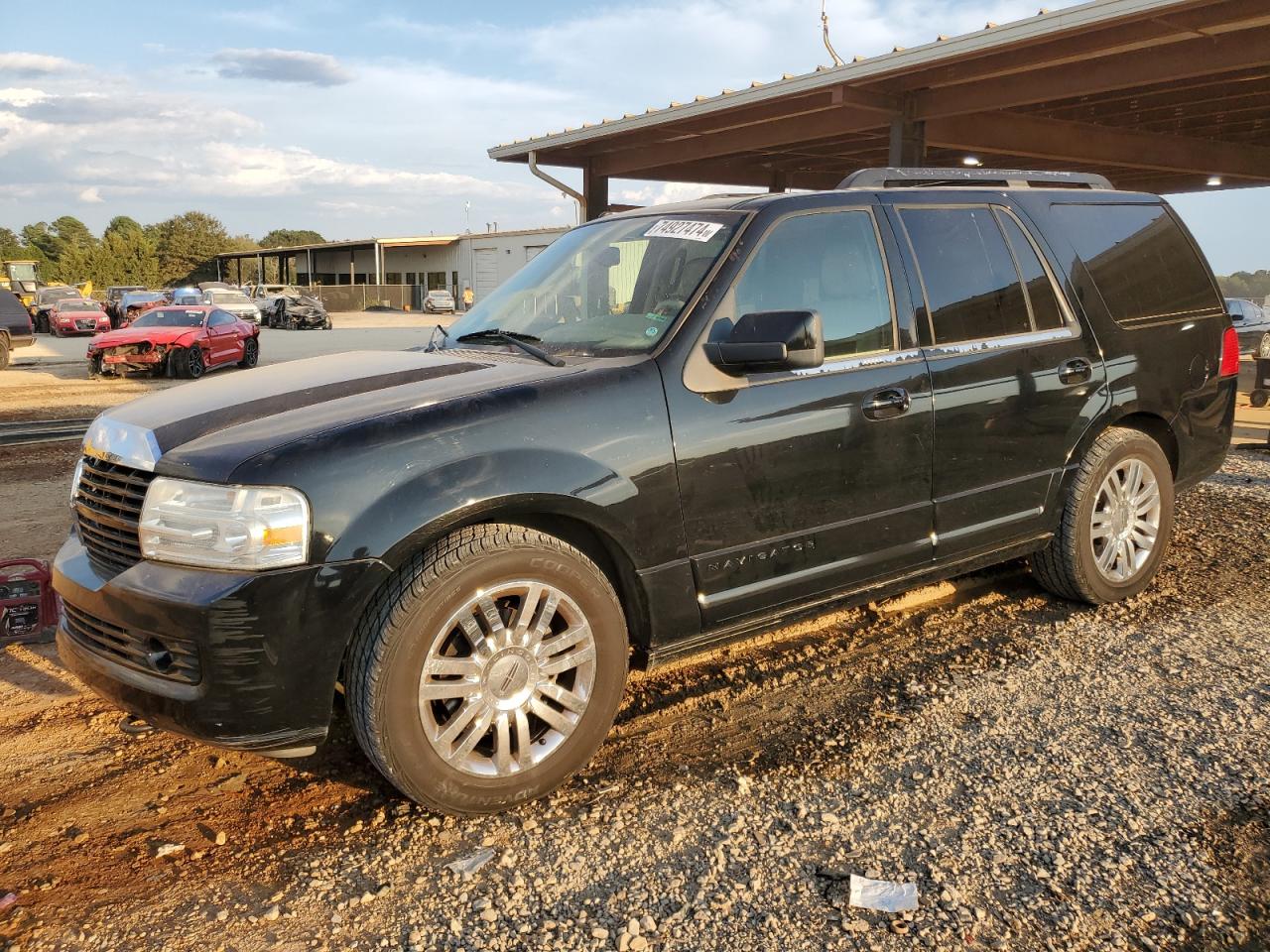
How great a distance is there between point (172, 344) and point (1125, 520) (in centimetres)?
1732

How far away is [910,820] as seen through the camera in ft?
9.33

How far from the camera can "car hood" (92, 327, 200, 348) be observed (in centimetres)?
1770

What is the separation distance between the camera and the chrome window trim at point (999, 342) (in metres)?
3.88

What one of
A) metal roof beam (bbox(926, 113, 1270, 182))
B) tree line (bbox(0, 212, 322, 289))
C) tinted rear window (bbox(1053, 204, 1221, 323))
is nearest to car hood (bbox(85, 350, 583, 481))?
tinted rear window (bbox(1053, 204, 1221, 323))

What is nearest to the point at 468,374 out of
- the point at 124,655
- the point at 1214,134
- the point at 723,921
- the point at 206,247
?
the point at 124,655

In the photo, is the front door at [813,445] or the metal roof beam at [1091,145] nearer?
the front door at [813,445]

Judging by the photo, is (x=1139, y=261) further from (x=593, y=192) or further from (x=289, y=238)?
(x=289, y=238)

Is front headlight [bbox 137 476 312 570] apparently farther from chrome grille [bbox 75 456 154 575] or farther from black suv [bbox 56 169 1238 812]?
chrome grille [bbox 75 456 154 575]

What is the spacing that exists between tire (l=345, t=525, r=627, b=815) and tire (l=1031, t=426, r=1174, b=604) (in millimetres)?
2509

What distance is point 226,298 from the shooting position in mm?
34031

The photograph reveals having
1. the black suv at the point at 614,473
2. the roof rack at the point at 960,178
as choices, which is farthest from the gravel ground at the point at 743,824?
the roof rack at the point at 960,178

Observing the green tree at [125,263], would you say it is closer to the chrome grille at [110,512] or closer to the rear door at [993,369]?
the chrome grille at [110,512]

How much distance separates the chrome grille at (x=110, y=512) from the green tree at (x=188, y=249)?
84421mm

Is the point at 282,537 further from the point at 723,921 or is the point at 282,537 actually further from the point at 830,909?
the point at 830,909
